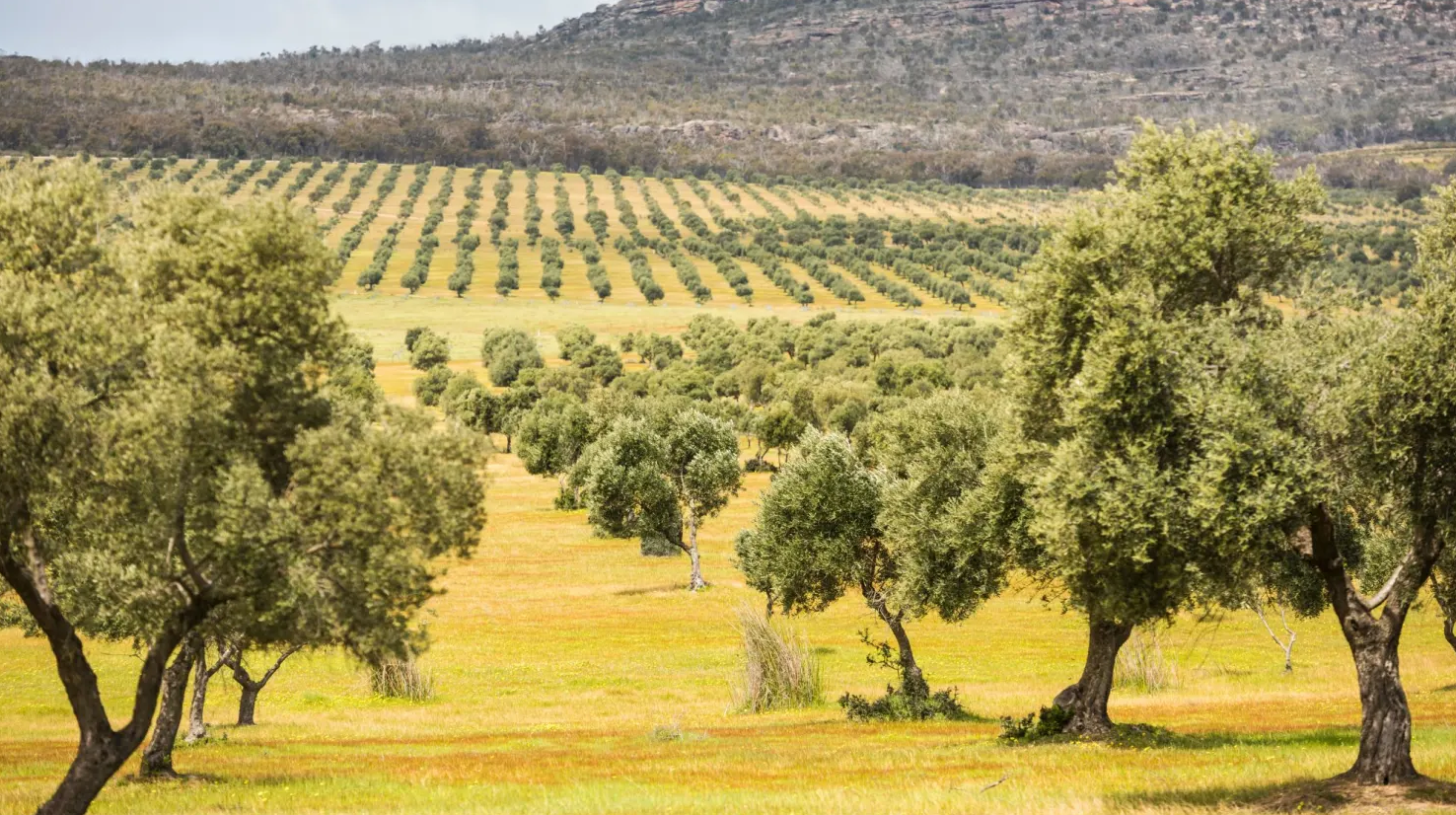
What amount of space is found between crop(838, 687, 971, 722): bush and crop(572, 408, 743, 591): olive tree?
40472mm

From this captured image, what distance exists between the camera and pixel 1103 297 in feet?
76.8

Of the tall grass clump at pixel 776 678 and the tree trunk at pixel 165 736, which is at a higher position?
the tree trunk at pixel 165 736

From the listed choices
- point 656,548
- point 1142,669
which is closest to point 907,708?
point 1142,669

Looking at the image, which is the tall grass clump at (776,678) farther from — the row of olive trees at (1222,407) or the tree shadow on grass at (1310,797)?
the tree shadow on grass at (1310,797)

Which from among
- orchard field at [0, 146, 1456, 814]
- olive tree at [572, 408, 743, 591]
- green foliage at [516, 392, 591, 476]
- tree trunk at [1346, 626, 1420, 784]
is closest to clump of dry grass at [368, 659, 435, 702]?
orchard field at [0, 146, 1456, 814]

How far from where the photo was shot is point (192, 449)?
60.3 feet

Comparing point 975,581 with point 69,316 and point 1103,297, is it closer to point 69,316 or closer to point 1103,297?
point 1103,297

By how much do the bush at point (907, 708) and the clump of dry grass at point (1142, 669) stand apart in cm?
1324

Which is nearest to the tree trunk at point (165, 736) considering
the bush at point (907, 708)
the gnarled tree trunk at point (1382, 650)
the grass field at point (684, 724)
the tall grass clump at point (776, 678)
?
the grass field at point (684, 724)

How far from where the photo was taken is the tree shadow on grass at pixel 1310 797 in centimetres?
2000

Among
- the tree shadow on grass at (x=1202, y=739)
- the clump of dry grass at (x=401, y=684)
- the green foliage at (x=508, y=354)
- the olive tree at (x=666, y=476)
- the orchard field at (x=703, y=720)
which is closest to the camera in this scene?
the orchard field at (x=703, y=720)

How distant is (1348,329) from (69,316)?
68.0 feet

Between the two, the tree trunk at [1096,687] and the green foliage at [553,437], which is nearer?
the tree trunk at [1096,687]

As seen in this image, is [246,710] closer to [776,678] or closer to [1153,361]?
[776,678]
